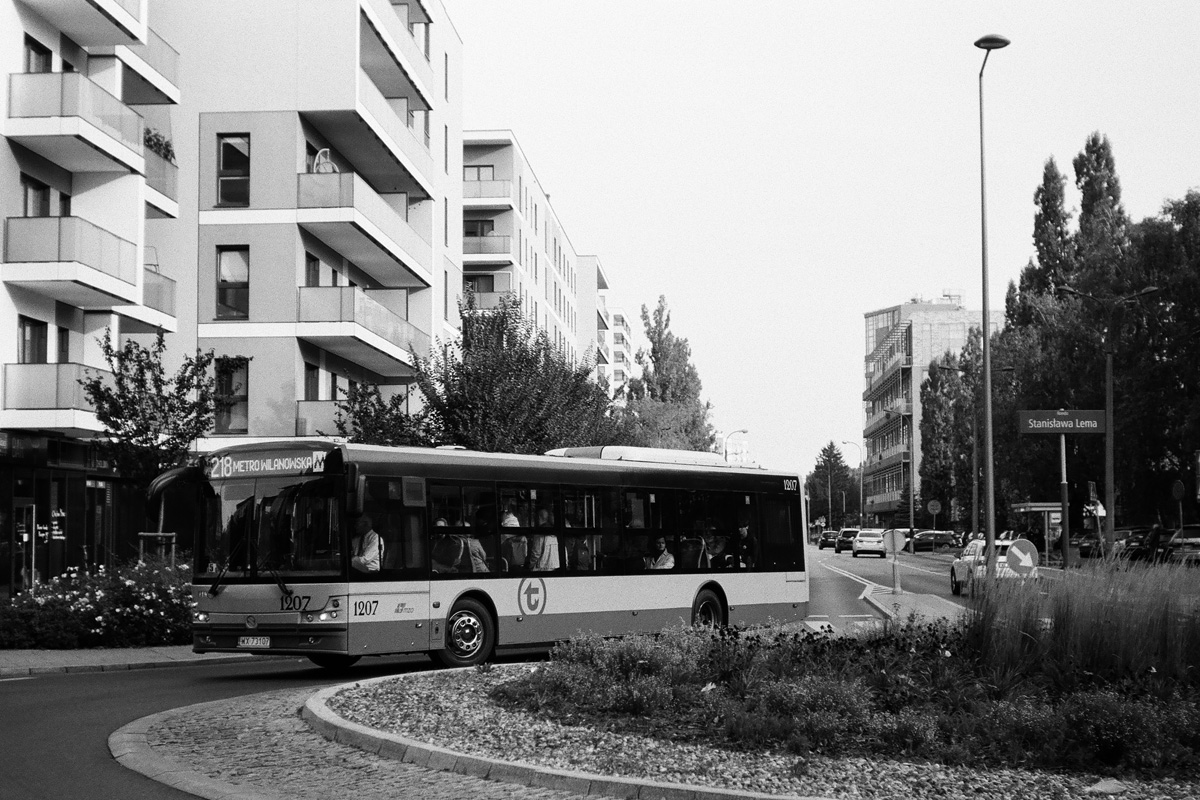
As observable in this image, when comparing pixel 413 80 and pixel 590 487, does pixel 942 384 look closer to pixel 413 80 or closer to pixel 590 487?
pixel 413 80

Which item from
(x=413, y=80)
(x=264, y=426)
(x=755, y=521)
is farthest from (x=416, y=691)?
(x=413, y=80)

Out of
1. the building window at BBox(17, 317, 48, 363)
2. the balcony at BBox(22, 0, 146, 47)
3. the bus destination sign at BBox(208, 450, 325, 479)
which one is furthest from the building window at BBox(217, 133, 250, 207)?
the bus destination sign at BBox(208, 450, 325, 479)

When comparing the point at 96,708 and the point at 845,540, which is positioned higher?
the point at 96,708

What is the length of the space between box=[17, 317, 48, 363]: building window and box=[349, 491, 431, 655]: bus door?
16250 millimetres

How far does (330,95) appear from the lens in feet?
127

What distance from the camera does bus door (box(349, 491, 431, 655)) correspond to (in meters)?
16.3

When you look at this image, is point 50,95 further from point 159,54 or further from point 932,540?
point 932,540

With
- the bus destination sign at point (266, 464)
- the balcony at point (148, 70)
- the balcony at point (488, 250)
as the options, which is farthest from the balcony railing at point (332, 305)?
the balcony at point (488, 250)

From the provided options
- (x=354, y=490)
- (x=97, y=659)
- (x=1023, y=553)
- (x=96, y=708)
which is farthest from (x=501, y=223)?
(x=96, y=708)

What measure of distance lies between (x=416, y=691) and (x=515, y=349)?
2430 cm

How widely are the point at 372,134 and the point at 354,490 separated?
2628 cm

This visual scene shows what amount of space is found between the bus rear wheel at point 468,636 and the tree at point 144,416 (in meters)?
11.3

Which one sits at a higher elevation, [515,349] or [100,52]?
[100,52]

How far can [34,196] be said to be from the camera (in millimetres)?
31078
